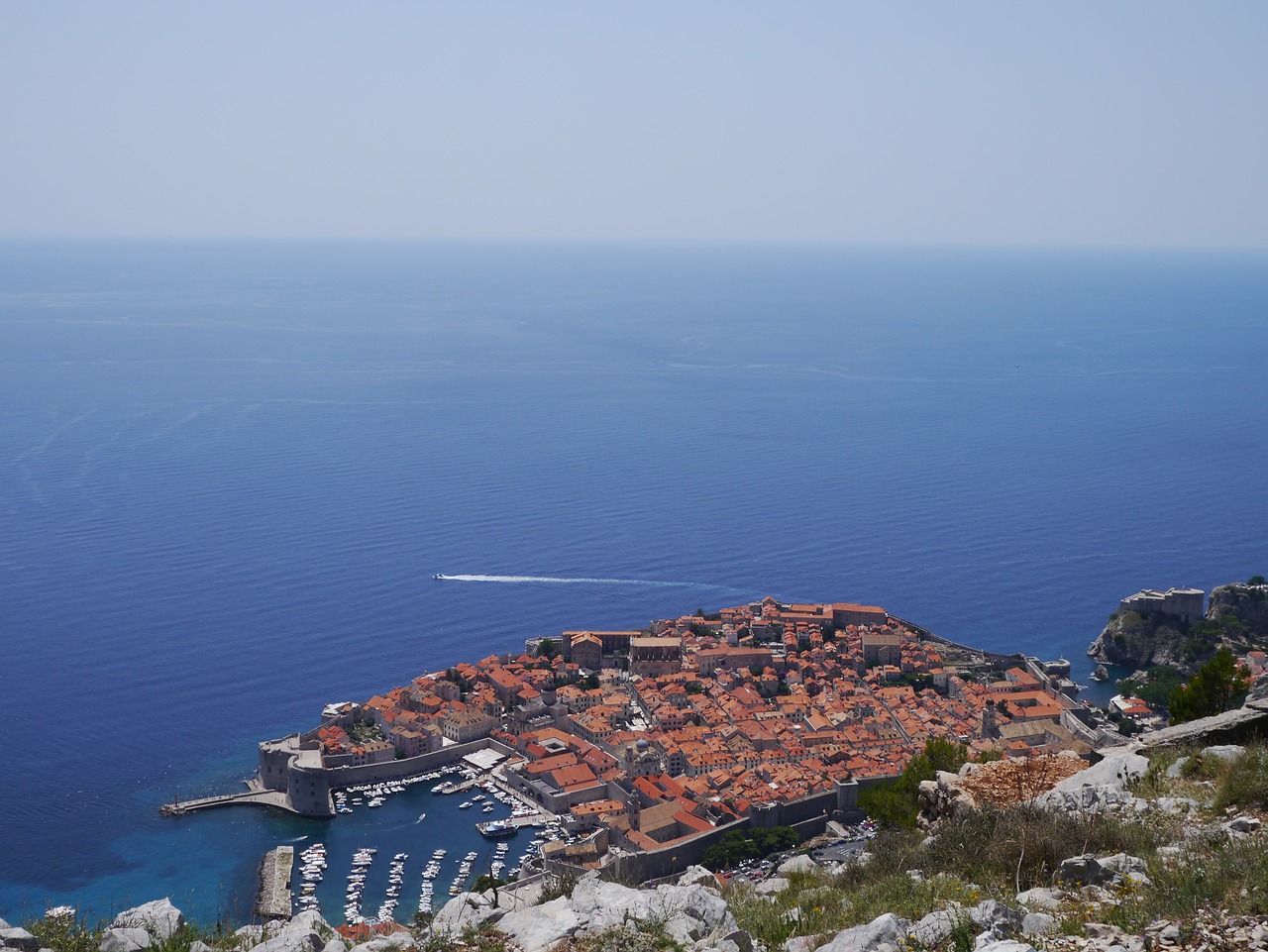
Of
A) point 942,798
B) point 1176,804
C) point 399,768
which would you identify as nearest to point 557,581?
point 399,768

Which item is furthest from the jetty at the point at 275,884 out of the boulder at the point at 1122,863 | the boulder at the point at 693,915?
the boulder at the point at 1122,863

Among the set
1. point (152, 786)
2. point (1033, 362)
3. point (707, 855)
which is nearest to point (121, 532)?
point (152, 786)

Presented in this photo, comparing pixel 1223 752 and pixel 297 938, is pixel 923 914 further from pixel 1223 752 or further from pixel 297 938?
pixel 297 938

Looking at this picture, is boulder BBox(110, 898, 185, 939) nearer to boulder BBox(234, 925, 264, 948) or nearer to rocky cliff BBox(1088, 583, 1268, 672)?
boulder BBox(234, 925, 264, 948)

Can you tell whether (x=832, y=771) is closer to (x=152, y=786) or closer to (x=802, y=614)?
(x=802, y=614)

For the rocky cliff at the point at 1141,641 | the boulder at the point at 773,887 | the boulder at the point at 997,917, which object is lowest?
the rocky cliff at the point at 1141,641

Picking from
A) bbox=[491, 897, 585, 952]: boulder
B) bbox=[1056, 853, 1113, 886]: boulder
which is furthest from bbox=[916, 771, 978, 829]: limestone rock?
bbox=[491, 897, 585, 952]: boulder

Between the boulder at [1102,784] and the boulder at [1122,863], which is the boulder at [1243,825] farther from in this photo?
the boulder at [1102,784]
